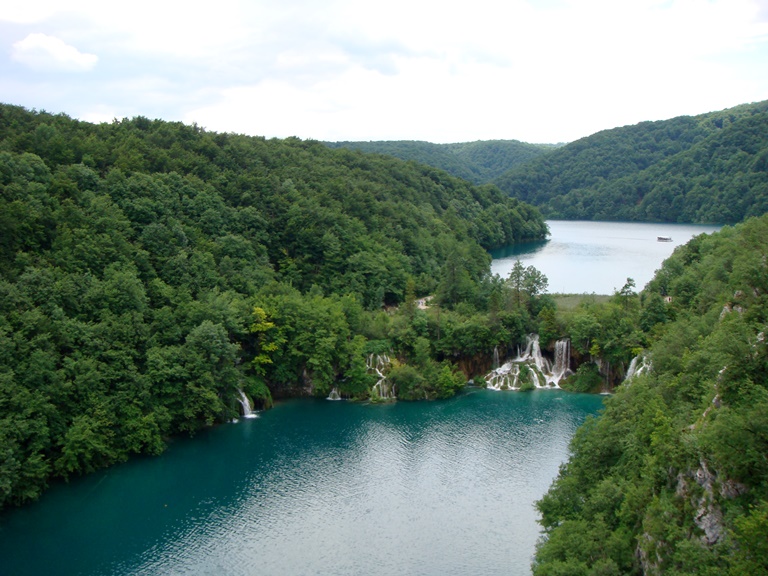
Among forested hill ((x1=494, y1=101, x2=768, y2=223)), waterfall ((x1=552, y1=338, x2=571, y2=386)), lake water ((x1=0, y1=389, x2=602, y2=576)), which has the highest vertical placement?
forested hill ((x1=494, y1=101, x2=768, y2=223))

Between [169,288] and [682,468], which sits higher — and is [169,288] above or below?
above

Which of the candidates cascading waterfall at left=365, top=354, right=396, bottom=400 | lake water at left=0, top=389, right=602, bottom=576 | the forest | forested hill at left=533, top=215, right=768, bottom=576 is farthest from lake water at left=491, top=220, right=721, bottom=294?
forested hill at left=533, top=215, right=768, bottom=576

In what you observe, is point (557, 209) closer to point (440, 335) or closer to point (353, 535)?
point (440, 335)

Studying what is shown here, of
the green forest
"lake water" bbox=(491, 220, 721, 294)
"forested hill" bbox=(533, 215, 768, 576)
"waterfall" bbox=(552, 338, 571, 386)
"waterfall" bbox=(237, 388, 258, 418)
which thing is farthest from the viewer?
"lake water" bbox=(491, 220, 721, 294)

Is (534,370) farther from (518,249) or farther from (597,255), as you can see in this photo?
(518,249)

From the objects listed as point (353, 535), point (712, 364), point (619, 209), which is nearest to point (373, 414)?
point (353, 535)

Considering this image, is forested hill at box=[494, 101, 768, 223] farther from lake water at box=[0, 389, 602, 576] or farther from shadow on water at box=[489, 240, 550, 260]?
lake water at box=[0, 389, 602, 576]

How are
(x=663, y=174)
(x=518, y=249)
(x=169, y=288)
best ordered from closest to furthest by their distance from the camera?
(x=169, y=288) < (x=518, y=249) < (x=663, y=174)

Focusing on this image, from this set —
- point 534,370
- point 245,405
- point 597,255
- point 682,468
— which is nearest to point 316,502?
point 245,405
